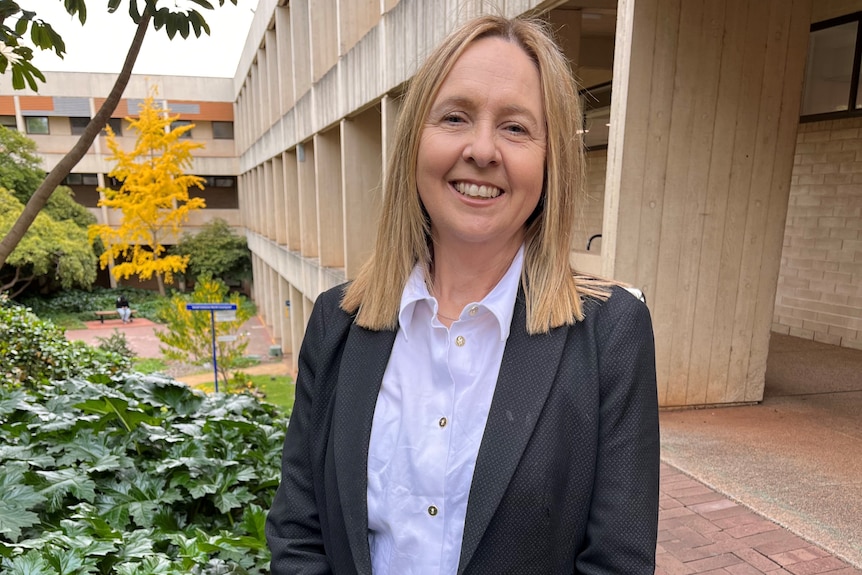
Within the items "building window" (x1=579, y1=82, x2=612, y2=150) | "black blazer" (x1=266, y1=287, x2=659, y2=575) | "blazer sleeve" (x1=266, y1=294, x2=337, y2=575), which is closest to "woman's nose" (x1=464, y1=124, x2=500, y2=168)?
"black blazer" (x1=266, y1=287, x2=659, y2=575)

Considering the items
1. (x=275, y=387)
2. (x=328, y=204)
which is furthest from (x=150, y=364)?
(x=328, y=204)

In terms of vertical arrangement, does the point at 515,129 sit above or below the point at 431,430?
above

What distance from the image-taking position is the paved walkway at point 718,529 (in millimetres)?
2781

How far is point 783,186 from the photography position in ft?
15.3

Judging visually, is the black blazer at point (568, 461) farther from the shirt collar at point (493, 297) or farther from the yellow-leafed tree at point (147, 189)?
the yellow-leafed tree at point (147, 189)

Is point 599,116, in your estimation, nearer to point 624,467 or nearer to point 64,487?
point 64,487

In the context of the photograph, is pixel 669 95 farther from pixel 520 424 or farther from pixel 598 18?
pixel 598 18

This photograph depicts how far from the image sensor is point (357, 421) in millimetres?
1366

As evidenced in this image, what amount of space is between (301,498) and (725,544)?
2510 millimetres

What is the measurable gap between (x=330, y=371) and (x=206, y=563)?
117 centimetres

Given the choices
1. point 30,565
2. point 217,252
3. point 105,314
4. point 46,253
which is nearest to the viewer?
point 30,565

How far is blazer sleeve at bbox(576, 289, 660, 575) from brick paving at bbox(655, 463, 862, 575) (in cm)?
189

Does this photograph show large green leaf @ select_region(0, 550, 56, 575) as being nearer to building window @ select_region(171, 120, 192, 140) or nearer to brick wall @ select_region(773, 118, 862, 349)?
brick wall @ select_region(773, 118, 862, 349)

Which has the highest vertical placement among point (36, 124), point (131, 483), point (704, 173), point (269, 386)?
point (36, 124)
